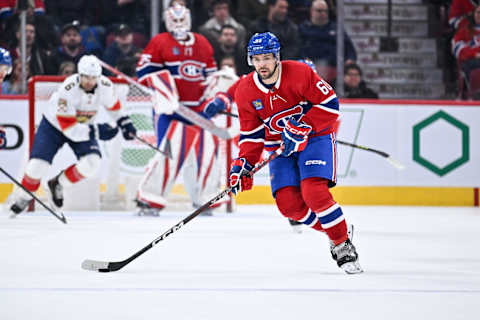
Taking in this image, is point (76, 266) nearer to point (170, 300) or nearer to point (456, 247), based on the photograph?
point (170, 300)

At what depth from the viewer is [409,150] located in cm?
811

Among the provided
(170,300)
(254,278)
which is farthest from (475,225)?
(170,300)

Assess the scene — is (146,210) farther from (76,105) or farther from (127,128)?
(76,105)

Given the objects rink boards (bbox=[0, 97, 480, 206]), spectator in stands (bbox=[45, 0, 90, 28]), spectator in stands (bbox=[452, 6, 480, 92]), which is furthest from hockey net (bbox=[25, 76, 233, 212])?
spectator in stands (bbox=[452, 6, 480, 92])

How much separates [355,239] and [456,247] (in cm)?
66

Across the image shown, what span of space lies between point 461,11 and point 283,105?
575 cm

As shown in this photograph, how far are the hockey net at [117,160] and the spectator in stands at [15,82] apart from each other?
0.53 m

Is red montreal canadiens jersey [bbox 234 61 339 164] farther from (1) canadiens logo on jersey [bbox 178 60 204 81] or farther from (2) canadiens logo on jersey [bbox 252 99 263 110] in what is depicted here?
(1) canadiens logo on jersey [bbox 178 60 204 81]

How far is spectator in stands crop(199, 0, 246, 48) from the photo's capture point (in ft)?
28.5

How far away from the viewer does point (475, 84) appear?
8656 millimetres

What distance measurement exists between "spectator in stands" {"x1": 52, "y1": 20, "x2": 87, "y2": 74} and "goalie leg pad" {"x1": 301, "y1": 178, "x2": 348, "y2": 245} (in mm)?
5194

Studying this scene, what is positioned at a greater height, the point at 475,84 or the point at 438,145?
the point at 475,84

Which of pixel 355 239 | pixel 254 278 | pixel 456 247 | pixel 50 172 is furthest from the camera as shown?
pixel 50 172

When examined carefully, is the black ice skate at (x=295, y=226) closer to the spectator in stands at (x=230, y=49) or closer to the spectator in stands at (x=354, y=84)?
the spectator in stands at (x=354, y=84)
